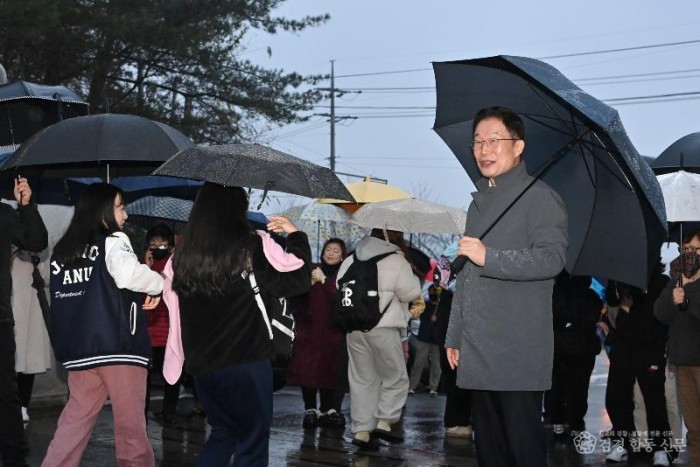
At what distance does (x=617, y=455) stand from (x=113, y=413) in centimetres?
474

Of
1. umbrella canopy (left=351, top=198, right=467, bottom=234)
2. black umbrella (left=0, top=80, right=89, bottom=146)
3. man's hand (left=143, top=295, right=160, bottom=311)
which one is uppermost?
black umbrella (left=0, top=80, right=89, bottom=146)

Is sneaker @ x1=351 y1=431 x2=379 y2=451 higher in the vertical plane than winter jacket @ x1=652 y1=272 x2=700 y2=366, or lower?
lower

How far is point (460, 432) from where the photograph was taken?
10.6 meters

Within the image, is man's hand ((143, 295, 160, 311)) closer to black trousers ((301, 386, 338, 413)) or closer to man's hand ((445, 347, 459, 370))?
man's hand ((445, 347, 459, 370))

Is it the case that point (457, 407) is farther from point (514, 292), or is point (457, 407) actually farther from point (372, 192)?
point (514, 292)

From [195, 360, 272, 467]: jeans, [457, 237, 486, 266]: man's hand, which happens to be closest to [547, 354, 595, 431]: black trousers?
[195, 360, 272, 467]: jeans

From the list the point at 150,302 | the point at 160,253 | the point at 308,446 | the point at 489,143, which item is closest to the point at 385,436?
the point at 308,446

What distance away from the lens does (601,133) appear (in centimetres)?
558

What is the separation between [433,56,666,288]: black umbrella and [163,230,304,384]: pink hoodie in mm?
1411

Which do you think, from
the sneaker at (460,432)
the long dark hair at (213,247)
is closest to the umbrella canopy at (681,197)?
the long dark hair at (213,247)

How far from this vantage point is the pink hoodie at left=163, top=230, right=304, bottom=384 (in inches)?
221

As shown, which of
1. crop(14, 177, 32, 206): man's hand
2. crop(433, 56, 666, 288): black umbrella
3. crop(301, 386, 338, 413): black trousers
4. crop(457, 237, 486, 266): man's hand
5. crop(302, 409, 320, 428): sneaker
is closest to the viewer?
crop(457, 237, 486, 266): man's hand

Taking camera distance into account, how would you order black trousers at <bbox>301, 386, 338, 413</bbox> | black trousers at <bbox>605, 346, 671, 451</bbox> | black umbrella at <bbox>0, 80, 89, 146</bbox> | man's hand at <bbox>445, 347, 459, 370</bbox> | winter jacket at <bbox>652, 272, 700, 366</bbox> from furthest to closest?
black trousers at <bbox>301, 386, 338, 413</bbox>
black umbrella at <bbox>0, 80, 89, 146</bbox>
black trousers at <bbox>605, 346, 671, 451</bbox>
winter jacket at <bbox>652, 272, 700, 366</bbox>
man's hand at <bbox>445, 347, 459, 370</bbox>

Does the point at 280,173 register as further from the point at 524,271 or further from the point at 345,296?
the point at 345,296
